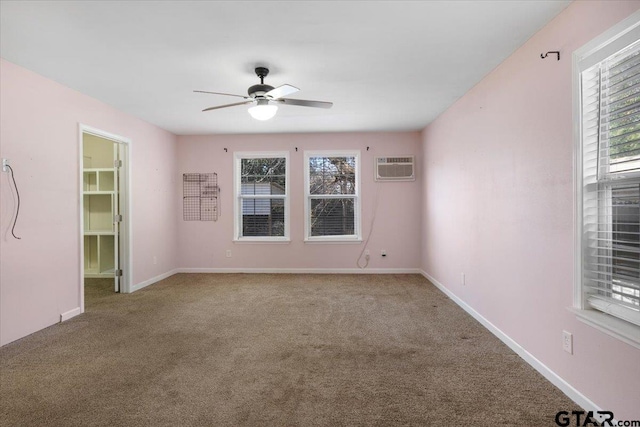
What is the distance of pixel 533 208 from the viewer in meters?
2.34

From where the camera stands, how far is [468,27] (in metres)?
2.26

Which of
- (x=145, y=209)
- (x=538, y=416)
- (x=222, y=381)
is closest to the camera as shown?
(x=538, y=416)

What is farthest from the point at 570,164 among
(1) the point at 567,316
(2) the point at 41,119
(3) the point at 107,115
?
(3) the point at 107,115

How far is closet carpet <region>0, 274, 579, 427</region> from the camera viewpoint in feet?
5.89

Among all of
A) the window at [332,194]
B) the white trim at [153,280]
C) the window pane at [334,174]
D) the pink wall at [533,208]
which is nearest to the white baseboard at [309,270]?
the white trim at [153,280]

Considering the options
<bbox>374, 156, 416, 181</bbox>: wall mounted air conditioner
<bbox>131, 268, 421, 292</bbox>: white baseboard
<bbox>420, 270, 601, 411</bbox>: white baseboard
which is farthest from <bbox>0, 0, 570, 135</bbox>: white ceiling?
<bbox>131, 268, 421, 292</bbox>: white baseboard

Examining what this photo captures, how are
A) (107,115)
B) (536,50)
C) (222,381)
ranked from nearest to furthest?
(222,381) < (536,50) < (107,115)

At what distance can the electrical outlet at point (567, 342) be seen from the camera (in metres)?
1.94

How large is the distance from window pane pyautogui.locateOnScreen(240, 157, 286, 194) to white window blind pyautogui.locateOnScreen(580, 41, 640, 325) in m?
4.34

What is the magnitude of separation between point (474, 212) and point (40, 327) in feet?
14.4

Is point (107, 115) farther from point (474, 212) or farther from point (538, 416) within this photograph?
point (538, 416)

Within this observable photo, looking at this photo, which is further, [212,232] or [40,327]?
[212,232]

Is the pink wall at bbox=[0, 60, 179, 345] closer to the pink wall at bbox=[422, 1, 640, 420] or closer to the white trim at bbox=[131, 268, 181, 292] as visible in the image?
the white trim at bbox=[131, 268, 181, 292]

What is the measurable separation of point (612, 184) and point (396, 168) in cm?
370
